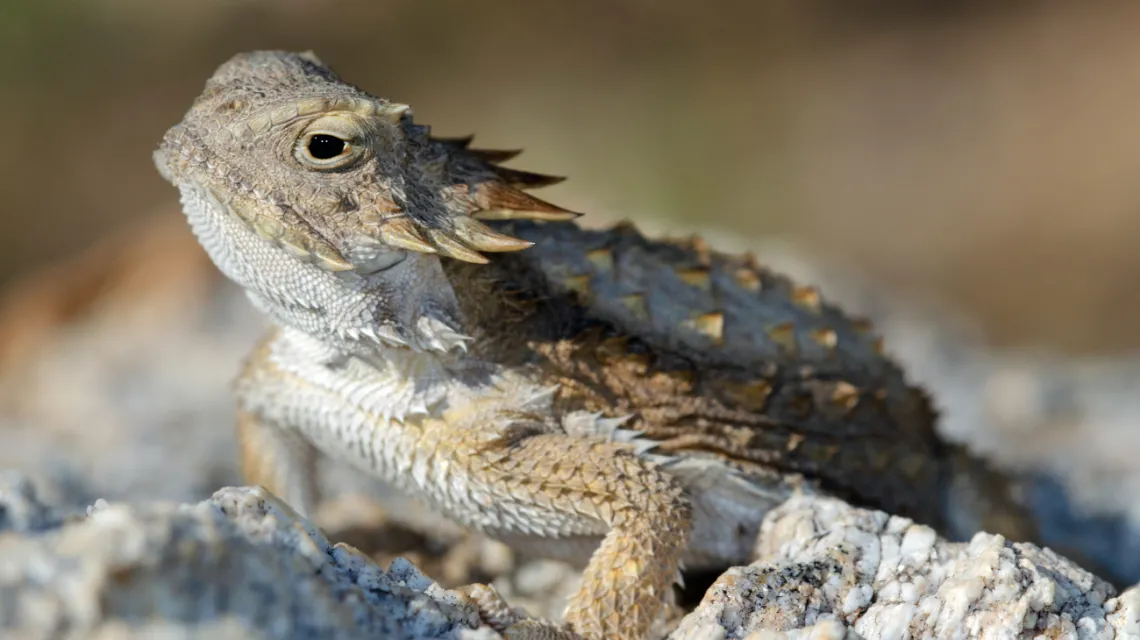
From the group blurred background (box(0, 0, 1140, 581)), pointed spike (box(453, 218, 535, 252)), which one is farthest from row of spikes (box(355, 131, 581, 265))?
blurred background (box(0, 0, 1140, 581))

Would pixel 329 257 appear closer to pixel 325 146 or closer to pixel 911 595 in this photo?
pixel 325 146

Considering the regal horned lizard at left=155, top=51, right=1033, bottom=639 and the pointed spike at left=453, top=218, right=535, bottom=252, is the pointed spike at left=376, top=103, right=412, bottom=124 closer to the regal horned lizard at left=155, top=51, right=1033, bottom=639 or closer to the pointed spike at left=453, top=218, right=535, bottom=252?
the regal horned lizard at left=155, top=51, right=1033, bottom=639

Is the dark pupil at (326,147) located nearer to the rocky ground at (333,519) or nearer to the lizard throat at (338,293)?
the lizard throat at (338,293)

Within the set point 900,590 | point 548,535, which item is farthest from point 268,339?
point 900,590

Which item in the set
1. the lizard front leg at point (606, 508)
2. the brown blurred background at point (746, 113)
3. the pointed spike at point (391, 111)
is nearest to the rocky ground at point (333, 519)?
the lizard front leg at point (606, 508)

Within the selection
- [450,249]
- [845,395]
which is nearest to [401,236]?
[450,249]
